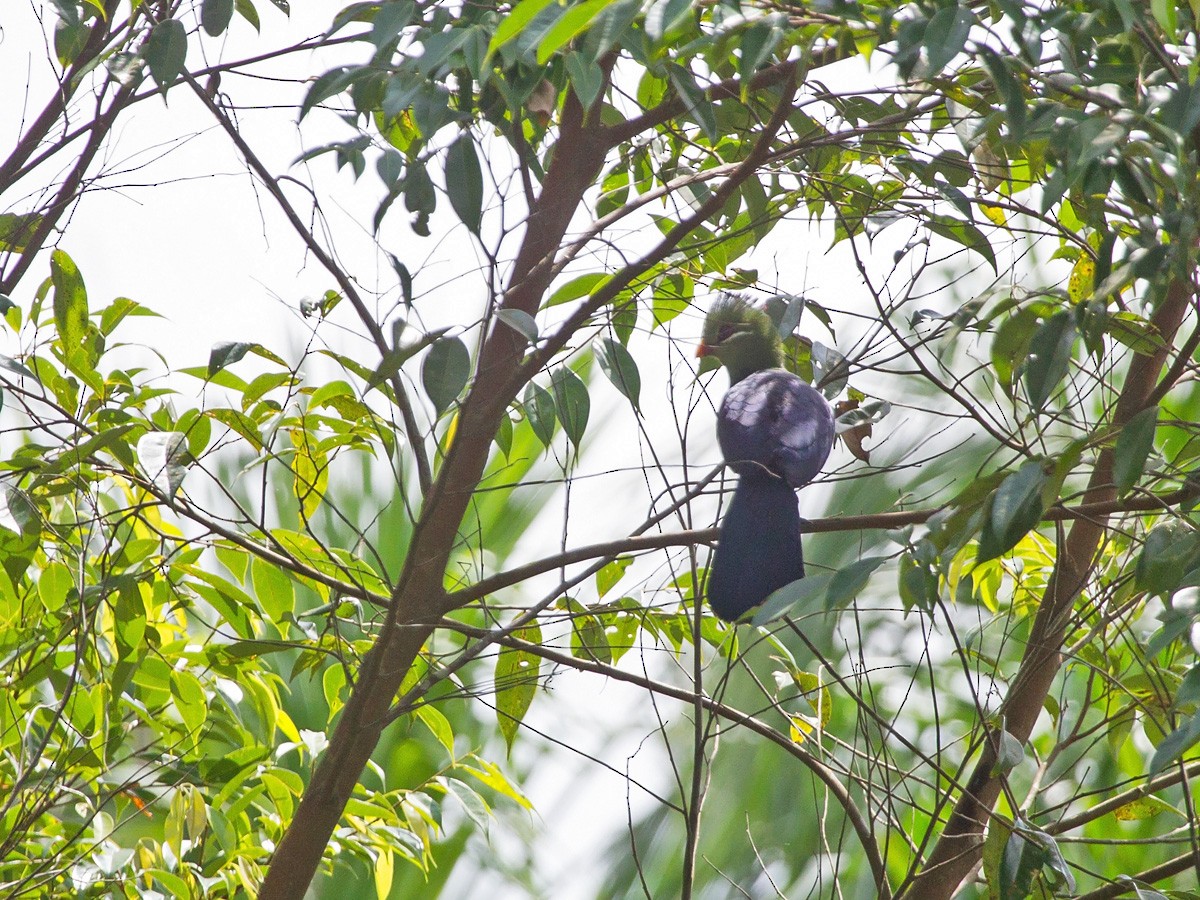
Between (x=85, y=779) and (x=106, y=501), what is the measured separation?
0.49m

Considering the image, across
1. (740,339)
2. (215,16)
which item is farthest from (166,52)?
(740,339)

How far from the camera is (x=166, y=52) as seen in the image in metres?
1.26

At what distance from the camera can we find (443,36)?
102 cm

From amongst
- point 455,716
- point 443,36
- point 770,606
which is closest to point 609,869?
point 455,716

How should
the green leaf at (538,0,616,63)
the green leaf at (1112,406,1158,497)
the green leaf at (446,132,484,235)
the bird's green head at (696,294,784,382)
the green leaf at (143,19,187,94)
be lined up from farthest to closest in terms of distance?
the bird's green head at (696,294,784,382) < the green leaf at (143,19,187,94) < the green leaf at (446,132,484,235) < the green leaf at (1112,406,1158,497) < the green leaf at (538,0,616,63)

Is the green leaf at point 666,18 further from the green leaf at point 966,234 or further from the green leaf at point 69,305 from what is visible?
the green leaf at point 69,305

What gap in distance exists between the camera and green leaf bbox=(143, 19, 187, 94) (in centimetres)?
125

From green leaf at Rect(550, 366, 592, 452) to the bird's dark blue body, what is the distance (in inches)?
9.6

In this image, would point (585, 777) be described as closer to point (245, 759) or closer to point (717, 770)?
point (717, 770)

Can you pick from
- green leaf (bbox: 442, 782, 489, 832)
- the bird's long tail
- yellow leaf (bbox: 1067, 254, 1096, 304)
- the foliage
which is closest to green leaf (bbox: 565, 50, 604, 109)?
the foliage

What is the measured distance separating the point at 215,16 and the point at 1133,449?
1129 mm

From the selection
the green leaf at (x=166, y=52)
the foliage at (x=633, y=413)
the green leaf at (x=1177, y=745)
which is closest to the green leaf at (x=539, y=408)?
the foliage at (x=633, y=413)

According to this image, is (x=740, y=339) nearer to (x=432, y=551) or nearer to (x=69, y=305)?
(x=432, y=551)

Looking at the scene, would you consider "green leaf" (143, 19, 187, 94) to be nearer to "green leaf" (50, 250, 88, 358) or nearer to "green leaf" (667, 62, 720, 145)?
"green leaf" (50, 250, 88, 358)
